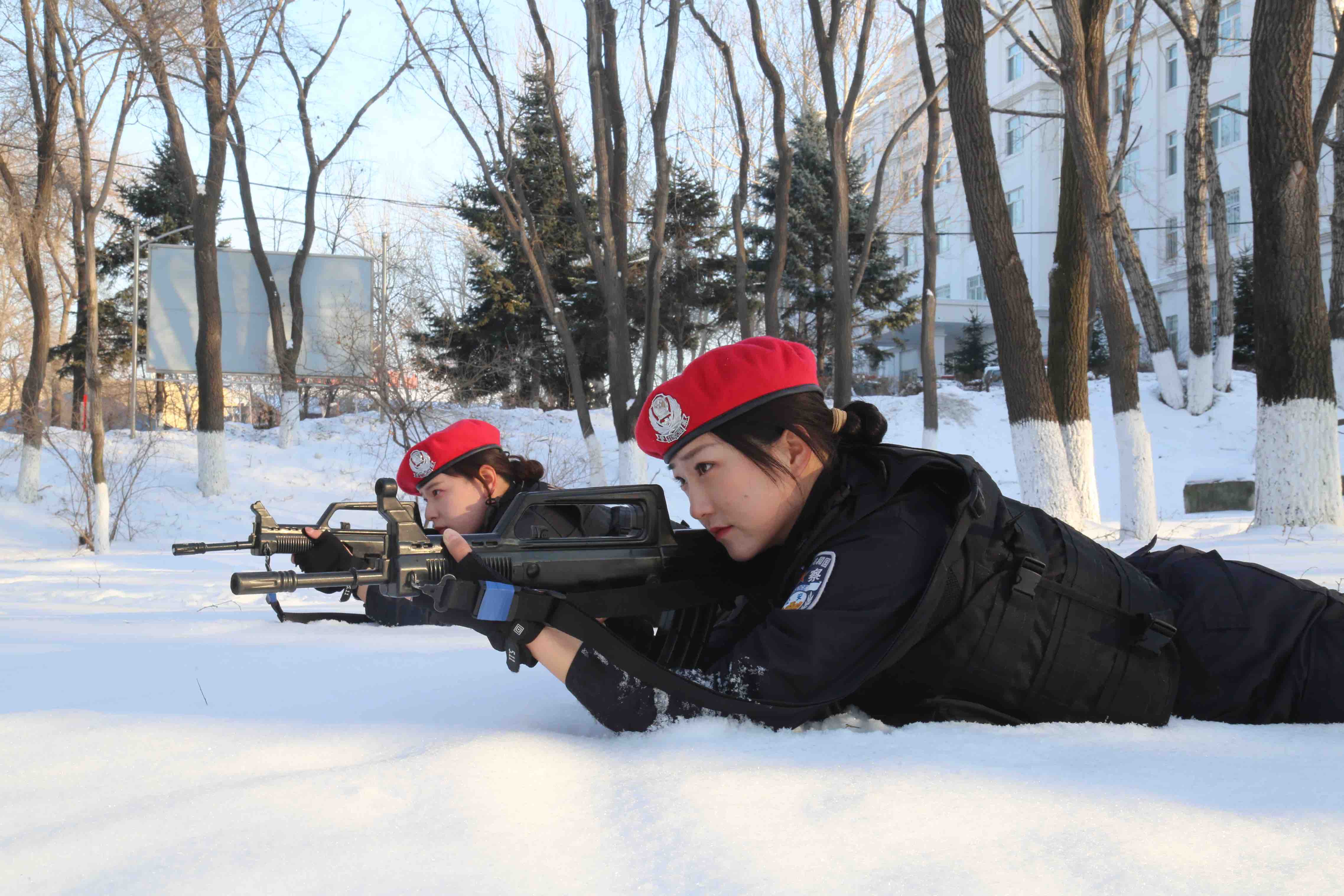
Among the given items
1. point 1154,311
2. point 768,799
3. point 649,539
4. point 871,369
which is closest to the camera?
point 768,799

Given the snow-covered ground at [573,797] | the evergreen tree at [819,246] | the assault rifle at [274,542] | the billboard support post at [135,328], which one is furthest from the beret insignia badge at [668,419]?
the evergreen tree at [819,246]

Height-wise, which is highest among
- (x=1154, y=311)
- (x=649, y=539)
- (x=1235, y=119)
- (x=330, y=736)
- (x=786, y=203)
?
(x=1235, y=119)

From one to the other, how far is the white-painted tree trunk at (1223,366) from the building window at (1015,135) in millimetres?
18202

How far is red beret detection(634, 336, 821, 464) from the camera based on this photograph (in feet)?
6.37

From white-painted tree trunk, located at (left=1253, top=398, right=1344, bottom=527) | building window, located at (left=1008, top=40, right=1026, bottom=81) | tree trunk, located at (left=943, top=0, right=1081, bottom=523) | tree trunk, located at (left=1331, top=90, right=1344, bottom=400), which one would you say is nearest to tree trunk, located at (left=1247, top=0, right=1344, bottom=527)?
white-painted tree trunk, located at (left=1253, top=398, right=1344, bottom=527)

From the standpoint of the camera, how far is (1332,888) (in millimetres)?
1122

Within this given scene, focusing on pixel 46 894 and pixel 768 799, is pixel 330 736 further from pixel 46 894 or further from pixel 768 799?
pixel 768 799

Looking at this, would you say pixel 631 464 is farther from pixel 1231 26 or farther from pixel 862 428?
pixel 1231 26

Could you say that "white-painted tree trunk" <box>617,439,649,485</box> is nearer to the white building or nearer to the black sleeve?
the black sleeve

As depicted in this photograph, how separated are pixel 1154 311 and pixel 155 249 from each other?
17674 mm

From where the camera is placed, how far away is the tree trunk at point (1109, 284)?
8289 millimetres

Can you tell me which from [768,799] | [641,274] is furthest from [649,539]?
[641,274]

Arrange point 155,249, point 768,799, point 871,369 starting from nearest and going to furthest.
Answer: point 768,799 → point 155,249 → point 871,369

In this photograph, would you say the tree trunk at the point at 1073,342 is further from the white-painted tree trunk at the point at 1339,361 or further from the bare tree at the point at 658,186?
the white-painted tree trunk at the point at 1339,361
